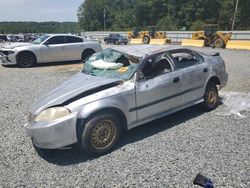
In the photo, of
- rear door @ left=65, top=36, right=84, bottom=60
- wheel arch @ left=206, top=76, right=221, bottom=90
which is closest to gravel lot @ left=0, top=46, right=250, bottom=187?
wheel arch @ left=206, top=76, right=221, bottom=90

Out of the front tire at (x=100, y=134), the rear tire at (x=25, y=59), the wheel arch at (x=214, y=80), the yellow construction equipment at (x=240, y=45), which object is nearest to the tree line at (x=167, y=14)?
the yellow construction equipment at (x=240, y=45)

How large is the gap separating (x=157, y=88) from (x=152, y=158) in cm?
117

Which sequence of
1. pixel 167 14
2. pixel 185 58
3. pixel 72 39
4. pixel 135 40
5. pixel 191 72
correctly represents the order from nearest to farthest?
pixel 191 72
pixel 185 58
pixel 72 39
pixel 135 40
pixel 167 14

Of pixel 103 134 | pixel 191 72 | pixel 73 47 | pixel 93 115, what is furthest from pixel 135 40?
pixel 93 115

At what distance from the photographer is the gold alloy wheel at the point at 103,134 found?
12.0ft

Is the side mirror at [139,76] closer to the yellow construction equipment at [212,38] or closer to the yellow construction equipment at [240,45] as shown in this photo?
the yellow construction equipment at [240,45]

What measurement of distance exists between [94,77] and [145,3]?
75766 millimetres

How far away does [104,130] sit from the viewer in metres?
3.75

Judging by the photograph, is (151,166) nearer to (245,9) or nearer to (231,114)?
(231,114)

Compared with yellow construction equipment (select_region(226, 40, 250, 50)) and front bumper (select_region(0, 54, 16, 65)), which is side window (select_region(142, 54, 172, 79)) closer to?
front bumper (select_region(0, 54, 16, 65))

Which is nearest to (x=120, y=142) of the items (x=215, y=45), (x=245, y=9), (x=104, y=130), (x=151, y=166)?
(x=104, y=130)

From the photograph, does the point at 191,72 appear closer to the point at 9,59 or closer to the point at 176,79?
the point at 176,79

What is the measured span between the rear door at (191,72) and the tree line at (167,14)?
153 ft

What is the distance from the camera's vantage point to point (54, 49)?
39.3ft
